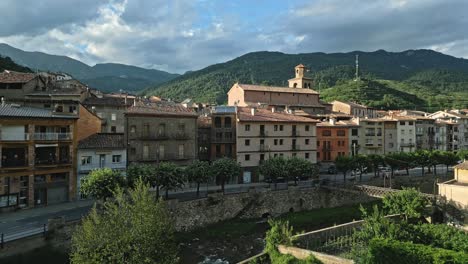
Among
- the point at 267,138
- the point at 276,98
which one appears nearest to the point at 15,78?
the point at 267,138

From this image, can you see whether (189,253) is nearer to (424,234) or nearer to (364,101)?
(424,234)

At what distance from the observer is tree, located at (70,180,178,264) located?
64.6 feet

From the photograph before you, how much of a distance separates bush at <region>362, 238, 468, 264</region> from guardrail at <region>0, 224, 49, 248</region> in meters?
23.7

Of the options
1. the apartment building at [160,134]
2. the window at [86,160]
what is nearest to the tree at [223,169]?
the apartment building at [160,134]

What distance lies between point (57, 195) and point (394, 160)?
159 ft

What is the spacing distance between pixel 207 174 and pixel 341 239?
18.9m

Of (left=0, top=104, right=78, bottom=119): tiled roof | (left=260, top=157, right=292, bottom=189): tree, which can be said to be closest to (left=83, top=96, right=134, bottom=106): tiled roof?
(left=0, top=104, right=78, bottom=119): tiled roof

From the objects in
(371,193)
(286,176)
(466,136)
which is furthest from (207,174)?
(466,136)

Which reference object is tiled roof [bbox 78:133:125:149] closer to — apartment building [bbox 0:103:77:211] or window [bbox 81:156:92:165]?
window [bbox 81:156:92:165]

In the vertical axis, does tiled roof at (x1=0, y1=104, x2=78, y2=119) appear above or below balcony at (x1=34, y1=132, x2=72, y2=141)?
above

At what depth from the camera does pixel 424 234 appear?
26.5m

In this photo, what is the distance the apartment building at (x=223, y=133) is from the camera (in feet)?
182

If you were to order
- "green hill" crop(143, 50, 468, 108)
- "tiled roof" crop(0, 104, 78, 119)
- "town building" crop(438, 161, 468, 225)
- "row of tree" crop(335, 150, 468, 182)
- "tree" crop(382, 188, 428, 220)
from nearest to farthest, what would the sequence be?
"tree" crop(382, 188, 428, 220), "tiled roof" crop(0, 104, 78, 119), "town building" crop(438, 161, 468, 225), "row of tree" crop(335, 150, 468, 182), "green hill" crop(143, 50, 468, 108)

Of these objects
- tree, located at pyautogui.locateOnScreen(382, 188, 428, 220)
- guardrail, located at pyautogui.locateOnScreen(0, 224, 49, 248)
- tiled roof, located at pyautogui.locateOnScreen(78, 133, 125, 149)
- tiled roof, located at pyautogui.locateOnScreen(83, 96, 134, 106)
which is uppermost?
tiled roof, located at pyautogui.locateOnScreen(83, 96, 134, 106)
